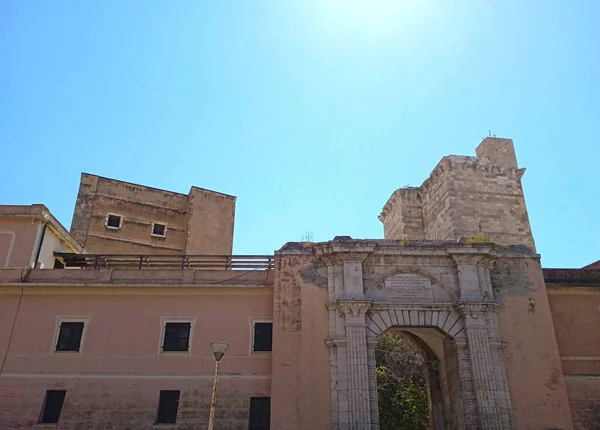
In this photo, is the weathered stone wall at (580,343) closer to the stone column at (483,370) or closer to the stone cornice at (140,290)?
the stone column at (483,370)

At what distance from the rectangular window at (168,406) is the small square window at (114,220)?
1534 cm

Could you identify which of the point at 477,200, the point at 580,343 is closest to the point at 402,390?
the point at 580,343

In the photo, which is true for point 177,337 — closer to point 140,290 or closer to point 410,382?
point 140,290

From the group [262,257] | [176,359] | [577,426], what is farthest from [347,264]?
[577,426]

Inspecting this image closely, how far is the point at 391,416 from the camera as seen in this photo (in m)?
24.2

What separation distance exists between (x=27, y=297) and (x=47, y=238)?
8.17 ft

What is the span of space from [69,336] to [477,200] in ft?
77.3

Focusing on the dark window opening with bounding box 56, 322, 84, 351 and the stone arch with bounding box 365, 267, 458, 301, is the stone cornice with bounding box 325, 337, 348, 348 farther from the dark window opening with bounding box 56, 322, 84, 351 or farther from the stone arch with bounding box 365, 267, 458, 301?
the dark window opening with bounding box 56, 322, 84, 351

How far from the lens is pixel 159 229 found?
29781mm

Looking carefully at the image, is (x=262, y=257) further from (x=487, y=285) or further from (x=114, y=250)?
(x=114, y=250)

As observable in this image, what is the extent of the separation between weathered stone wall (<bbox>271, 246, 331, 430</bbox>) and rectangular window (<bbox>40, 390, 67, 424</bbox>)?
659 cm

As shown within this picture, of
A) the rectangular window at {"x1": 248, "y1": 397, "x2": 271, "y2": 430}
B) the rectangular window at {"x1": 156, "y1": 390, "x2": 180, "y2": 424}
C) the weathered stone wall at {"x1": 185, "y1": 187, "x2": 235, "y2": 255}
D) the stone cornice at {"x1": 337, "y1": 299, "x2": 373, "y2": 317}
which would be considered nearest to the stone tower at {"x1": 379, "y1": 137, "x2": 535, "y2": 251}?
the weathered stone wall at {"x1": 185, "y1": 187, "x2": 235, "y2": 255}

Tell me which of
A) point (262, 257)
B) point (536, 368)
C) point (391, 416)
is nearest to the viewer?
point (536, 368)

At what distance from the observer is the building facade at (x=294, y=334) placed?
15.0m
